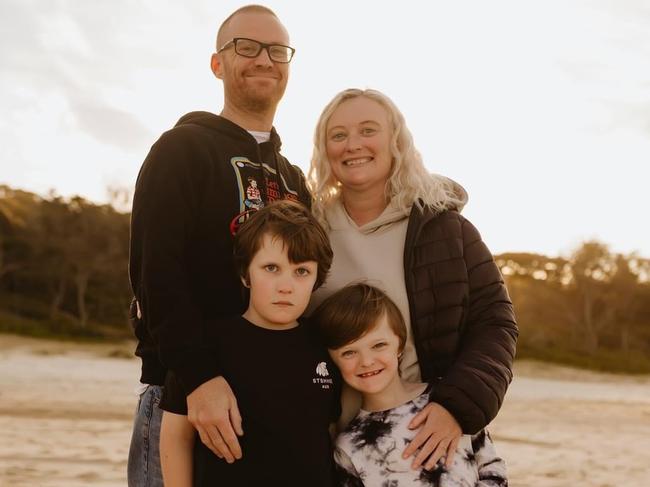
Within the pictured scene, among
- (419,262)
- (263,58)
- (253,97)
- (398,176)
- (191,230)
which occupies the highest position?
(263,58)

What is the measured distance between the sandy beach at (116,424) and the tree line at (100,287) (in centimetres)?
463

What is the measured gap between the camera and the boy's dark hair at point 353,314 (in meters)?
2.63

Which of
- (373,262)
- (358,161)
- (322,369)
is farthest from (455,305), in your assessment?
(358,161)

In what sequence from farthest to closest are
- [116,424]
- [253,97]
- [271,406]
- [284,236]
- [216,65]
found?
[116,424] < [216,65] < [253,97] < [284,236] < [271,406]

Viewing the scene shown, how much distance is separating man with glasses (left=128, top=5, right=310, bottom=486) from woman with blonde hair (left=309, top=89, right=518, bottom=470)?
1.02 feet

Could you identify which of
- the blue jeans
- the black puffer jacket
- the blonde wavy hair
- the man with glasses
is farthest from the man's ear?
the blue jeans

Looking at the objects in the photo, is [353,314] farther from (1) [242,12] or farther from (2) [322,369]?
(1) [242,12]

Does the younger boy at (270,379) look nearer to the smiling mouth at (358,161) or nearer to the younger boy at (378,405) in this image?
the younger boy at (378,405)

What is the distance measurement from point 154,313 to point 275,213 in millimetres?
563

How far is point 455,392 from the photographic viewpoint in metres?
2.58

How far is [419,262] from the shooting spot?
2.84 m

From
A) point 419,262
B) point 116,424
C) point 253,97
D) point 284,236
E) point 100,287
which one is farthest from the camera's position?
point 100,287

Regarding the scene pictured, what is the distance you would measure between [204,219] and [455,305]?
1.05 m

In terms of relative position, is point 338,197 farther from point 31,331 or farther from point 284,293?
point 31,331
